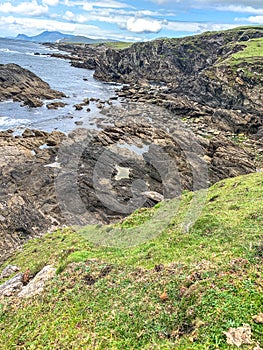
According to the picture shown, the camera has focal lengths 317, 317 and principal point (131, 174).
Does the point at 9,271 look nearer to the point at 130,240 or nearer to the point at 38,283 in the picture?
the point at 38,283

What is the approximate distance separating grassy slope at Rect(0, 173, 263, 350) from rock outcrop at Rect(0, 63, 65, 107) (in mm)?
81192

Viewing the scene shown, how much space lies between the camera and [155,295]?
12875mm

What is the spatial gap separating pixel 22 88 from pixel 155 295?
99.6 metres

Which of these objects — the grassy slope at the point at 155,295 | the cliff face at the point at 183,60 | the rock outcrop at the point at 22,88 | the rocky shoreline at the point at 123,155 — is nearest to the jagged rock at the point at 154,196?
the rocky shoreline at the point at 123,155

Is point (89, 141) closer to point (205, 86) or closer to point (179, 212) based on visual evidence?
point (179, 212)

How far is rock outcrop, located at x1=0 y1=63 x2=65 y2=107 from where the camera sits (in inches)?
3696

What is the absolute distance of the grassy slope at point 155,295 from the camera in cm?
1073

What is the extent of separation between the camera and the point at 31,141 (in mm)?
57906

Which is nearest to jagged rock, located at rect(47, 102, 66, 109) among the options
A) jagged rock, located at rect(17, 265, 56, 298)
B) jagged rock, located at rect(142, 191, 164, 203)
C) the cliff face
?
the cliff face

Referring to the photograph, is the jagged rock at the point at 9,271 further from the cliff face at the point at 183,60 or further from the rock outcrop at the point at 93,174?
the cliff face at the point at 183,60

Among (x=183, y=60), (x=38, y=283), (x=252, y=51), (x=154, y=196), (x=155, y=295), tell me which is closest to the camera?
(x=155, y=295)

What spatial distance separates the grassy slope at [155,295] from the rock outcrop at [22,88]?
8119cm

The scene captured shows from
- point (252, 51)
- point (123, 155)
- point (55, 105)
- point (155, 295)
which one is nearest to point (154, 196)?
point (123, 155)

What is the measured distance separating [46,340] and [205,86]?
10314cm
